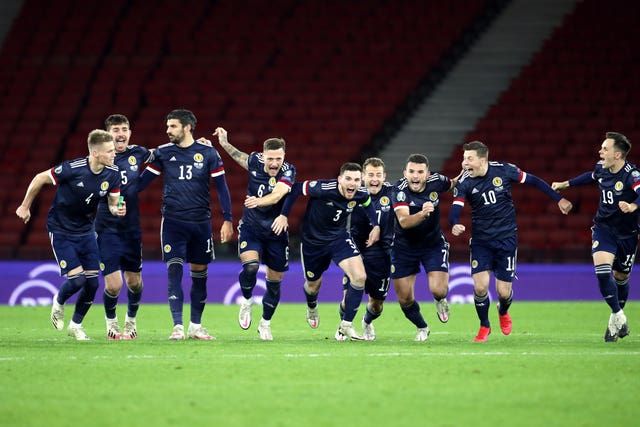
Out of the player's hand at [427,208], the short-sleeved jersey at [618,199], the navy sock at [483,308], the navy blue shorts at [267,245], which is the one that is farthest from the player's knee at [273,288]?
the short-sleeved jersey at [618,199]

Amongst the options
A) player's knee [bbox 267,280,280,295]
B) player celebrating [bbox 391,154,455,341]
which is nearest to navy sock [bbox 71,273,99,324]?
player's knee [bbox 267,280,280,295]

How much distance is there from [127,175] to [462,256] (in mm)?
9945

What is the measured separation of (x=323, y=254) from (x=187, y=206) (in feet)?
5.31

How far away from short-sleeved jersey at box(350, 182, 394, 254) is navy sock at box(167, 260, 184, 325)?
2110mm

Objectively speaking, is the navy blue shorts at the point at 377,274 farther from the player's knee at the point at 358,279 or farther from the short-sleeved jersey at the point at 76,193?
the short-sleeved jersey at the point at 76,193

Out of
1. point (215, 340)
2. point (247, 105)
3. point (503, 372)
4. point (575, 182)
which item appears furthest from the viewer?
point (247, 105)

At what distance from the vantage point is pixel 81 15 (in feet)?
95.8

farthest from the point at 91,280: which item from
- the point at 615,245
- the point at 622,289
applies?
the point at 622,289

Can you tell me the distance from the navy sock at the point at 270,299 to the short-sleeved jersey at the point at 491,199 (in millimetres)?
2269

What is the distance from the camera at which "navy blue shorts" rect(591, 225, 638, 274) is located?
12102mm

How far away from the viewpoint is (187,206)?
1212 centimetres

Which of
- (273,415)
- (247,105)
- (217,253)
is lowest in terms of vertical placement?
(273,415)

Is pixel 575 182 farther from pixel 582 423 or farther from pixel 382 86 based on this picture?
pixel 382 86

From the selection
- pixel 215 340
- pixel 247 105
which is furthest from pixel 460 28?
pixel 215 340
